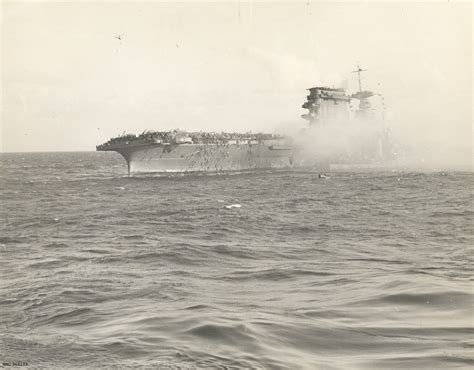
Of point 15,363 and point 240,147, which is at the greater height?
point 240,147

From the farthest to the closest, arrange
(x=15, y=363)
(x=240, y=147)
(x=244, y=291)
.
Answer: (x=240, y=147)
(x=244, y=291)
(x=15, y=363)

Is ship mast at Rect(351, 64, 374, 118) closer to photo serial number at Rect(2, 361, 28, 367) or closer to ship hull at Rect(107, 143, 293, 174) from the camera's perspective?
ship hull at Rect(107, 143, 293, 174)

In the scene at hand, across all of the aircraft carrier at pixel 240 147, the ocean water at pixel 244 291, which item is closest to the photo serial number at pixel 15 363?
the ocean water at pixel 244 291

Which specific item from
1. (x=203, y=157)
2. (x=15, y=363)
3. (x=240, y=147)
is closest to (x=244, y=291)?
(x=15, y=363)

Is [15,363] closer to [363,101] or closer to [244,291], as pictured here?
[244,291]

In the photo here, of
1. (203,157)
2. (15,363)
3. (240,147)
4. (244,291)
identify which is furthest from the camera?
(240,147)

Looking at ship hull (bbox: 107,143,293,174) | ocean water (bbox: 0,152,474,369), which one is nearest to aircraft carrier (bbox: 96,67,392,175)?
ship hull (bbox: 107,143,293,174)
